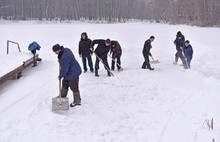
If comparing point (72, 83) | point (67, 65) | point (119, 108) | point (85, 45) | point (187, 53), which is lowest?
point (119, 108)

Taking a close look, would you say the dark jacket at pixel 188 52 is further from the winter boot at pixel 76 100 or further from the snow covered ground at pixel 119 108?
the winter boot at pixel 76 100

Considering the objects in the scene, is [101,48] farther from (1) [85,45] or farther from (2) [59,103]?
(2) [59,103]

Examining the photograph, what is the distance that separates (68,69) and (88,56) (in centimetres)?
447

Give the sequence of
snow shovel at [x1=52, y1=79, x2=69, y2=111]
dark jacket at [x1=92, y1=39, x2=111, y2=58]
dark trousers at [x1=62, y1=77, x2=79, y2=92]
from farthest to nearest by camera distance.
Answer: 1. dark jacket at [x1=92, y1=39, x2=111, y2=58]
2. dark trousers at [x1=62, y1=77, x2=79, y2=92]
3. snow shovel at [x1=52, y1=79, x2=69, y2=111]

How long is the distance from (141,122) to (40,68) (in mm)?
7932

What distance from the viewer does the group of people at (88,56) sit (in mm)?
7391

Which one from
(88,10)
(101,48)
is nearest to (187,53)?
(101,48)

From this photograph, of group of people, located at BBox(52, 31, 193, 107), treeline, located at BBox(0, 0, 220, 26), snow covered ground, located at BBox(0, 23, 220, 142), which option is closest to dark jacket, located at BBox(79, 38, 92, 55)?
group of people, located at BBox(52, 31, 193, 107)

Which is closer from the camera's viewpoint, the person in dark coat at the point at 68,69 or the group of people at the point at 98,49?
the person in dark coat at the point at 68,69

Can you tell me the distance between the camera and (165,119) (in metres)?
7.32

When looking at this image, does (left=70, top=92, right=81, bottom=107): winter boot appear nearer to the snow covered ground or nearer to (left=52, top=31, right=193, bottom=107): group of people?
(left=52, top=31, right=193, bottom=107): group of people

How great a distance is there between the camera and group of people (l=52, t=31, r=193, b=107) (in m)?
7.39

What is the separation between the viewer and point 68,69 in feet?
24.4

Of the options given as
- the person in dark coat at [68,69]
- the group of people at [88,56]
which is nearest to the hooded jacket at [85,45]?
the group of people at [88,56]
